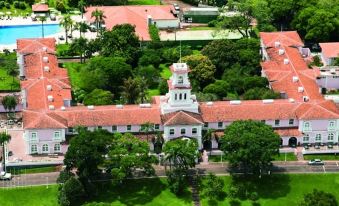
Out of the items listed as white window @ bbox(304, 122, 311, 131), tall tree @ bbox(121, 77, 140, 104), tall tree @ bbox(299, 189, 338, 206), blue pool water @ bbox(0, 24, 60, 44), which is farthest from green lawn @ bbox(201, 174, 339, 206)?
blue pool water @ bbox(0, 24, 60, 44)

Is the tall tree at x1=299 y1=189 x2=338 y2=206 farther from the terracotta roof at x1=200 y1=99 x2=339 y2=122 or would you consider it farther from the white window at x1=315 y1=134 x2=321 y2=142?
the white window at x1=315 y1=134 x2=321 y2=142

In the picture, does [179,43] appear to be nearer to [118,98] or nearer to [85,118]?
[118,98]

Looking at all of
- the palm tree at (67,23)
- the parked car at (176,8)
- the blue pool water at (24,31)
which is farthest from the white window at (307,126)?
the blue pool water at (24,31)

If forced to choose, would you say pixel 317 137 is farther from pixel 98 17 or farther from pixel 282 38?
pixel 98 17

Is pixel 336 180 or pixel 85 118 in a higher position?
pixel 85 118

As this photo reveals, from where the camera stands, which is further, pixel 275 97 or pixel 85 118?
pixel 275 97

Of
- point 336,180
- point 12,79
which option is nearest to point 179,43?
point 12,79
